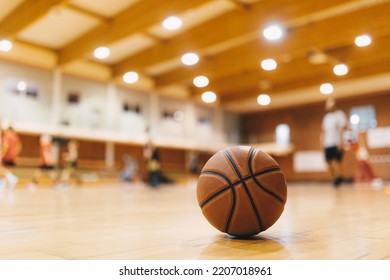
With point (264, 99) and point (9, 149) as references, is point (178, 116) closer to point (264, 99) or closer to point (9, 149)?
point (264, 99)

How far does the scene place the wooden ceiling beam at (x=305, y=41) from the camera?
9.21m

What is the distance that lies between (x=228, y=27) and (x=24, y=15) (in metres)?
5.17

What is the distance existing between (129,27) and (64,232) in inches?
336

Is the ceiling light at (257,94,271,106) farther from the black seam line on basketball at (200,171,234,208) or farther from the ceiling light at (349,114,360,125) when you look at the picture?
the black seam line on basketball at (200,171,234,208)

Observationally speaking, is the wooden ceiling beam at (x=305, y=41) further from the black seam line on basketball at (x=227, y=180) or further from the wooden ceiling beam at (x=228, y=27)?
the black seam line on basketball at (x=227, y=180)

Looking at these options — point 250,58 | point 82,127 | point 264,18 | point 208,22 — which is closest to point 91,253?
point 264,18

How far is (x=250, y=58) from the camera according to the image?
475 inches

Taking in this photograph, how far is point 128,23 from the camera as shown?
989 cm

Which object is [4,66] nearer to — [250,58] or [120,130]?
[120,130]

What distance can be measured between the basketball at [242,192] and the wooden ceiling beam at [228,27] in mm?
7524

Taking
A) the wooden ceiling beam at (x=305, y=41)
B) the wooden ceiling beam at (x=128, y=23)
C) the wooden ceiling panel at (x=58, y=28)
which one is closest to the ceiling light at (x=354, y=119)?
the wooden ceiling beam at (x=305, y=41)

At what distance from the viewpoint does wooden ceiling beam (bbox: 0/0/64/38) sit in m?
8.36

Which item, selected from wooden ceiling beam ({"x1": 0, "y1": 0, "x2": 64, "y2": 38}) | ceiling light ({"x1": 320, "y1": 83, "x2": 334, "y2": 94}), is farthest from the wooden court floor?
ceiling light ({"x1": 320, "y1": 83, "x2": 334, "y2": 94})

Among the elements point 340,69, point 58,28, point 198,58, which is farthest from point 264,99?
point 58,28
